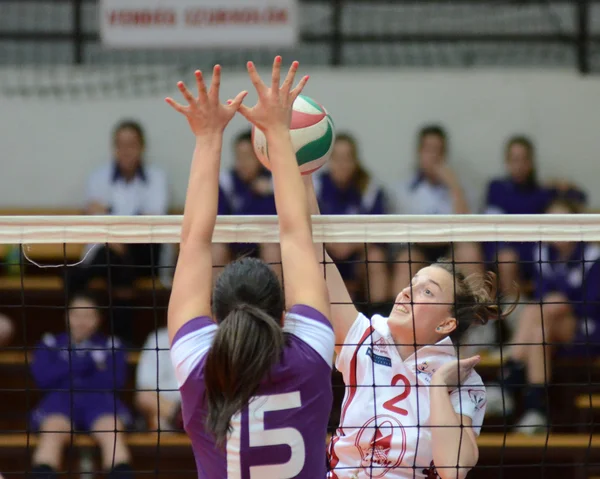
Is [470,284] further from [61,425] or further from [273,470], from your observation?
[61,425]

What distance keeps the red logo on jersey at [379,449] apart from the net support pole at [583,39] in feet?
17.8

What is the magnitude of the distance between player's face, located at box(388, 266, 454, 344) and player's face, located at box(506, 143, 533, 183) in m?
4.14

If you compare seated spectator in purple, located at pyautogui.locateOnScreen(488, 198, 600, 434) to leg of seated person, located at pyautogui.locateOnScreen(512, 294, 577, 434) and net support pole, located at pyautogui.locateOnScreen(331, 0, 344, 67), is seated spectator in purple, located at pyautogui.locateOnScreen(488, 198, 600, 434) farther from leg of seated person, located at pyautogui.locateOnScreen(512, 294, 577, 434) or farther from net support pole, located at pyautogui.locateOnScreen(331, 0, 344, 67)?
net support pole, located at pyautogui.locateOnScreen(331, 0, 344, 67)

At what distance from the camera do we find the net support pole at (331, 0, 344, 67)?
805 centimetres

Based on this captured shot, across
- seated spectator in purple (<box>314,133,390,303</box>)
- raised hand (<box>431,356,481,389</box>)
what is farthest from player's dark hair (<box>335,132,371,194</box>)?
raised hand (<box>431,356,481,389</box>)

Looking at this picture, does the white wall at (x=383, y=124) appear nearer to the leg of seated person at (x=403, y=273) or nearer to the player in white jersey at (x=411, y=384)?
the leg of seated person at (x=403, y=273)

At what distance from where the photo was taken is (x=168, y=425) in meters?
6.23

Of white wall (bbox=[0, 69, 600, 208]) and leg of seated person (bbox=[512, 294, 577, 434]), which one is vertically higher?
white wall (bbox=[0, 69, 600, 208])

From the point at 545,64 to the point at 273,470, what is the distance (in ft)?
20.6

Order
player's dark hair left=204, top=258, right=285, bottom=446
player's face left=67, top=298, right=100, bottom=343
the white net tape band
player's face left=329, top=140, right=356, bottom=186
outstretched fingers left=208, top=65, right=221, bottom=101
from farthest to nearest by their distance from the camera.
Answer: player's face left=329, top=140, right=356, bottom=186, player's face left=67, top=298, right=100, bottom=343, the white net tape band, outstretched fingers left=208, top=65, right=221, bottom=101, player's dark hair left=204, top=258, right=285, bottom=446

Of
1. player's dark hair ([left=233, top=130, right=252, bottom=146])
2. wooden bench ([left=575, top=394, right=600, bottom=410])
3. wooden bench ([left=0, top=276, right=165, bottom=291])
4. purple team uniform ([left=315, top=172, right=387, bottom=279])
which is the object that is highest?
player's dark hair ([left=233, top=130, right=252, bottom=146])

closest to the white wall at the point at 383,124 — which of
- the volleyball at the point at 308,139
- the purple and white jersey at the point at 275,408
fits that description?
the volleyball at the point at 308,139

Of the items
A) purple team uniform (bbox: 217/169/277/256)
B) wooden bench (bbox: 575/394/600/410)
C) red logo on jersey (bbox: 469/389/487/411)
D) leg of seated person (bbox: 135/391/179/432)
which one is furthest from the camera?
purple team uniform (bbox: 217/169/277/256)

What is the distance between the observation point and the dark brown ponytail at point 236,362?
2400 mm
